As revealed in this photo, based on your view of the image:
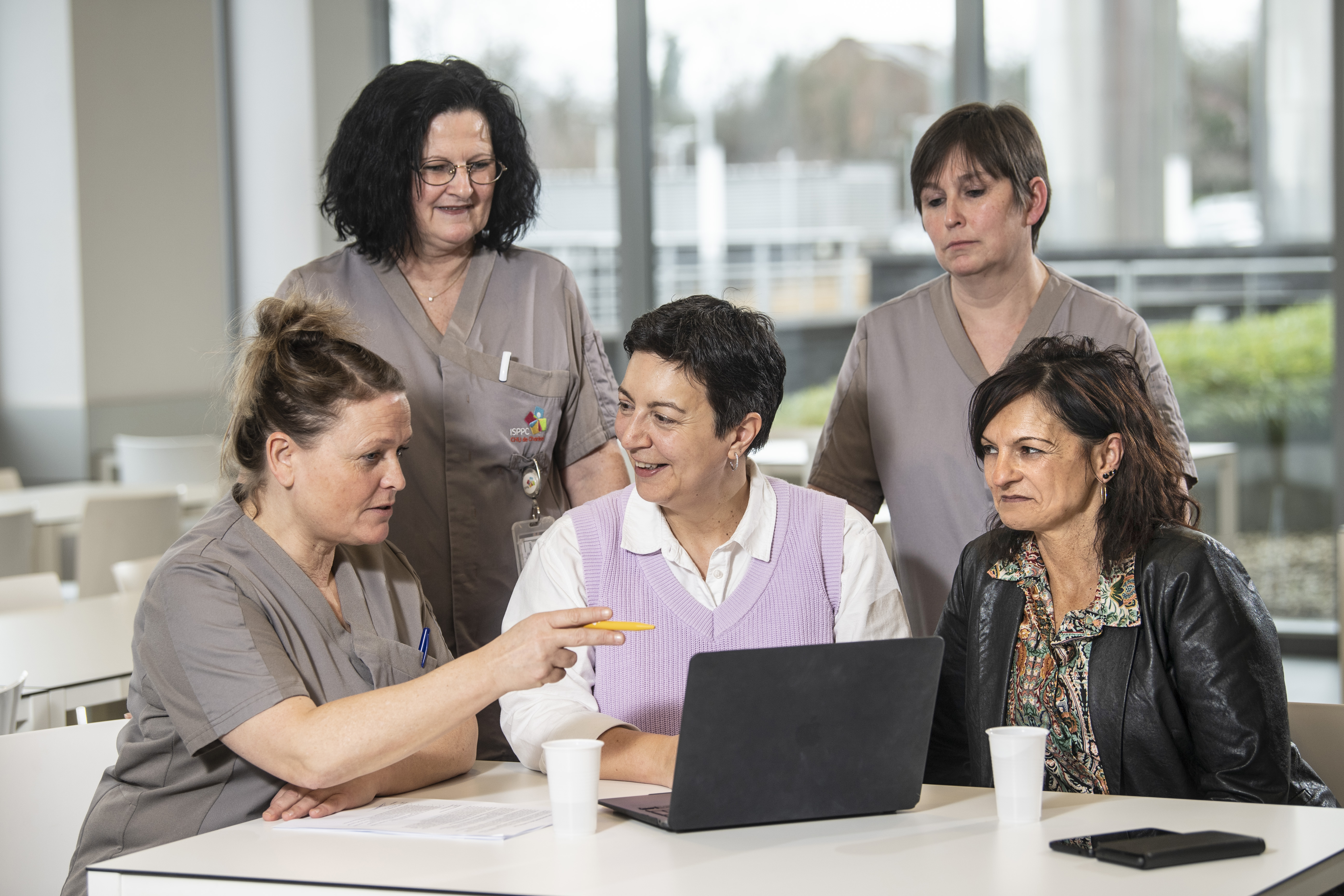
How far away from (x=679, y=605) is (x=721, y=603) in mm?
63

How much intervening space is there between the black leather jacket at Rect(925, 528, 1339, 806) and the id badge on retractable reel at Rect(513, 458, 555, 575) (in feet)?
2.67

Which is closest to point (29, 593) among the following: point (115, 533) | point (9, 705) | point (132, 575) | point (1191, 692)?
point (132, 575)

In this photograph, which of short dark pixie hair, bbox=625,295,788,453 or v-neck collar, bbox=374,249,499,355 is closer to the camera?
short dark pixie hair, bbox=625,295,788,453

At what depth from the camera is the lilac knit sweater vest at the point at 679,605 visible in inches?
75.8

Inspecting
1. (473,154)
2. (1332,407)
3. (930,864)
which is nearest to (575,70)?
(1332,407)

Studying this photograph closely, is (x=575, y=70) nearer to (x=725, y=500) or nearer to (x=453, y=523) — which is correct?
(x=453, y=523)

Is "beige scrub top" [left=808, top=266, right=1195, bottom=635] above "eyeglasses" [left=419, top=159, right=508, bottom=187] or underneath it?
underneath

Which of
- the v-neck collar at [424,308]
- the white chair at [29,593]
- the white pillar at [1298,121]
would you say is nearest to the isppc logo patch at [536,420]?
the v-neck collar at [424,308]

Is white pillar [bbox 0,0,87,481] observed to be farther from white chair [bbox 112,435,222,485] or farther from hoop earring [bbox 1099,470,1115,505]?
hoop earring [bbox 1099,470,1115,505]

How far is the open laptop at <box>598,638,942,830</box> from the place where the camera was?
4.67 ft

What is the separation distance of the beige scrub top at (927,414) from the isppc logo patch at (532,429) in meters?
0.54

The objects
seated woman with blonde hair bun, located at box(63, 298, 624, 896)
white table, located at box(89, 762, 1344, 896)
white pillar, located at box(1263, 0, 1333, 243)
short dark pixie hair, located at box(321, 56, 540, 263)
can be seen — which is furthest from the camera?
white pillar, located at box(1263, 0, 1333, 243)

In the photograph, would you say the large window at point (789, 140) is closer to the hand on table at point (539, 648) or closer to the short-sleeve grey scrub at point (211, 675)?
the short-sleeve grey scrub at point (211, 675)

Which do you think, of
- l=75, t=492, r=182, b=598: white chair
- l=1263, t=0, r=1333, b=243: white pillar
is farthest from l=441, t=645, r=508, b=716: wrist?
l=1263, t=0, r=1333, b=243: white pillar
